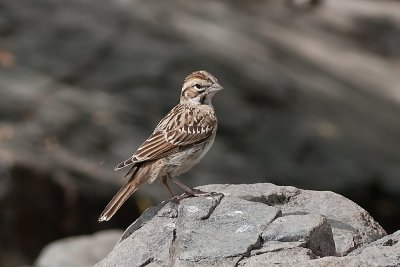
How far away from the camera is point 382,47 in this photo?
69.4 feet

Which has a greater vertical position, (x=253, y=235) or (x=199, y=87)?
(x=199, y=87)

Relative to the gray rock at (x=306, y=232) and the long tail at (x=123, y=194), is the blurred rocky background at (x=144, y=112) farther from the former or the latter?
the gray rock at (x=306, y=232)

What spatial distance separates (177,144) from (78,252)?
15.0 feet

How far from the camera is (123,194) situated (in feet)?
28.9

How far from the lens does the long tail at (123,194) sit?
28.5 ft

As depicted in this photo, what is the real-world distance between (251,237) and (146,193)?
22.4ft

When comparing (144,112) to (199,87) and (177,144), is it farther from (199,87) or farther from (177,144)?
(177,144)

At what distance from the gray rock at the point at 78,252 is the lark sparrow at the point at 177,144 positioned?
A: 4025 millimetres

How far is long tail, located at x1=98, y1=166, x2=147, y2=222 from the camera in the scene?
8680 millimetres

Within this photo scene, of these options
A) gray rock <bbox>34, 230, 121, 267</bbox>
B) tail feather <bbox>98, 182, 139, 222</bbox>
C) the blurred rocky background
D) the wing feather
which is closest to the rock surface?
tail feather <bbox>98, 182, 139, 222</bbox>

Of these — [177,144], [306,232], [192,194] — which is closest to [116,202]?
[192,194]

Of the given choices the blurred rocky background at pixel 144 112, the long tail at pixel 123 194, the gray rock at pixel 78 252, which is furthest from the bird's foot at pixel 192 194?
the blurred rocky background at pixel 144 112

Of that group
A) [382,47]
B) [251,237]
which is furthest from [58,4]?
[251,237]

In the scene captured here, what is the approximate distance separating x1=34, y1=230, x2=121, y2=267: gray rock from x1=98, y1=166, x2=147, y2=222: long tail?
4266mm
